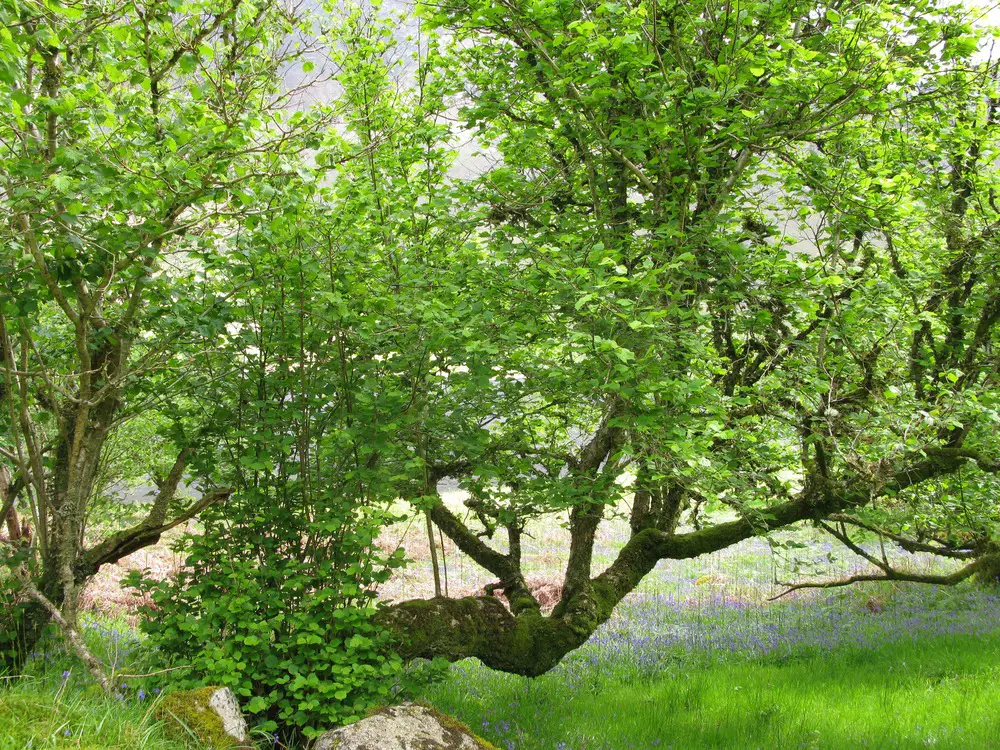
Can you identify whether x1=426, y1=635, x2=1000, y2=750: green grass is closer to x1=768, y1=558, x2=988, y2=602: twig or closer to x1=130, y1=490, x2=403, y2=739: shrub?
x1=768, y1=558, x2=988, y2=602: twig

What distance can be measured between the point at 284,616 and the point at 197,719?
114 centimetres

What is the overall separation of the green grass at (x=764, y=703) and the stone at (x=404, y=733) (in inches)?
86.9

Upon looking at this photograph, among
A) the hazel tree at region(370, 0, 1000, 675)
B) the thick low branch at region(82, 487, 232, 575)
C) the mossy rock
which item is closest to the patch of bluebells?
the hazel tree at region(370, 0, 1000, 675)

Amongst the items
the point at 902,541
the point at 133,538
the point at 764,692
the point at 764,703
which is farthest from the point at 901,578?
the point at 133,538

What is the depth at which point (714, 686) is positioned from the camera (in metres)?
→ 9.87

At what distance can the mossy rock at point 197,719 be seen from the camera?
525cm

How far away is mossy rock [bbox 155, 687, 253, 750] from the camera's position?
5250mm

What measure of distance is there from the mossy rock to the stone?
657mm

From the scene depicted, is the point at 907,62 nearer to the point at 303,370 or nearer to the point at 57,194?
the point at 303,370

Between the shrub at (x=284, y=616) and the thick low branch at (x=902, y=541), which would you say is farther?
the thick low branch at (x=902, y=541)

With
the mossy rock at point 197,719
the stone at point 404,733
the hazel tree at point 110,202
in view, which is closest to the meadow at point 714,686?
the mossy rock at point 197,719

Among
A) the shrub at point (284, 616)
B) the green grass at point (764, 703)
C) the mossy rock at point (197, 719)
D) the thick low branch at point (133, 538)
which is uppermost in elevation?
the thick low branch at point (133, 538)

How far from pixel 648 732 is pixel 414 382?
16.0 feet

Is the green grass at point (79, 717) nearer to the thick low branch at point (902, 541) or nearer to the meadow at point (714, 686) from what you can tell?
the meadow at point (714, 686)
